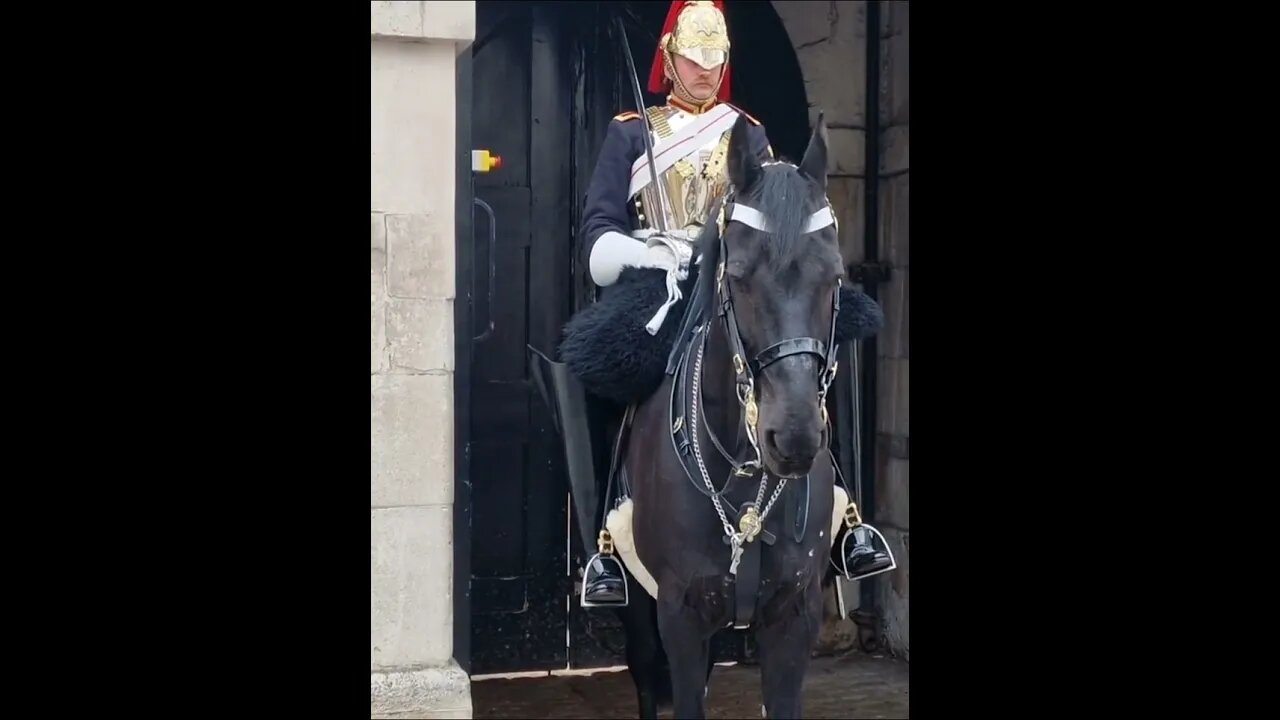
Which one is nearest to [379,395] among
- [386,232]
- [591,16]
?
[386,232]

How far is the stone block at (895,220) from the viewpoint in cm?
676

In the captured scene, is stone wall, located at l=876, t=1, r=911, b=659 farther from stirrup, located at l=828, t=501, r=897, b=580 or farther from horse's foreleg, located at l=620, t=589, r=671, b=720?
stirrup, located at l=828, t=501, r=897, b=580

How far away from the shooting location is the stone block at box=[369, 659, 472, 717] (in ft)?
15.9

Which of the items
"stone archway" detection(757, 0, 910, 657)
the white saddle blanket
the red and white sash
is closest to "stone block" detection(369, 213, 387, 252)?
the red and white sash

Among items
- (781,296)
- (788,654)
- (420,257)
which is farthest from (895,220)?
(781,296)

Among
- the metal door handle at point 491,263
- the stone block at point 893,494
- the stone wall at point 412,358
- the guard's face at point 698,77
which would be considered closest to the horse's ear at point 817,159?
the guard's face at point 698,77

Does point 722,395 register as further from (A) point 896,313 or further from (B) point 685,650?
(A) point 896,313

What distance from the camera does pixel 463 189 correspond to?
5156mm

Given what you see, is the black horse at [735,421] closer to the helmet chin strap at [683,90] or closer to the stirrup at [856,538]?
the stirrup at [856,538]

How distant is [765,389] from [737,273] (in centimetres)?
31

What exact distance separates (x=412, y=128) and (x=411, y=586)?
4.87ft

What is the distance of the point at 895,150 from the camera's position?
6.79m

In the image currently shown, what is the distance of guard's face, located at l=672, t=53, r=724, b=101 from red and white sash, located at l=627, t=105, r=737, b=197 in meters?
0.08

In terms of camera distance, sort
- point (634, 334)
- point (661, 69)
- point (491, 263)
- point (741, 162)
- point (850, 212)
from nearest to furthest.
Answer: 1. point (741, 162)
2. point (634, 334)
3. point (661, 69)
4. point (491, 263)
5. point (850, 212)
